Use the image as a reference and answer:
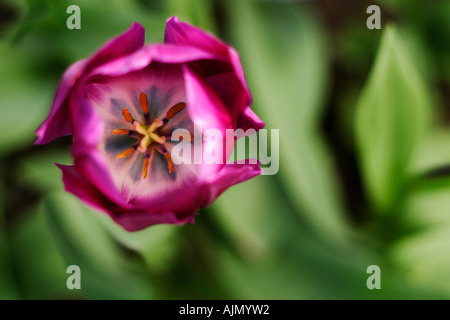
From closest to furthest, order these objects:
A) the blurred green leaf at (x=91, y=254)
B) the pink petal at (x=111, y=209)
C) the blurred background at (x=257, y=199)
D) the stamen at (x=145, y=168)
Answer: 1. the pink petal at (x=111, y=209)
2. the stamen at (x=145, y=168)
3. the blurred green leaf at (x=91, y=254)
4. the blurred background at (x=257, y=199)

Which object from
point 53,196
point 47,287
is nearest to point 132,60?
point 53,196

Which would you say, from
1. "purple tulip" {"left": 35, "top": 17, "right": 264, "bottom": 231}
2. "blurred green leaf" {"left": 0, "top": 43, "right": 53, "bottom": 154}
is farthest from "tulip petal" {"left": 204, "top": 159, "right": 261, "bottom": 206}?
"blurred green leaf" {"left": 0, "top": 43, "right": 53, "bottom": 154}

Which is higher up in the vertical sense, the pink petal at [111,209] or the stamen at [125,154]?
the stamen at [125,154]

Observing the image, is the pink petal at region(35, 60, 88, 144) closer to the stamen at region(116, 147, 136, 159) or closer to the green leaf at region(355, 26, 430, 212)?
the stamen at region(116, 147, 136, 159)

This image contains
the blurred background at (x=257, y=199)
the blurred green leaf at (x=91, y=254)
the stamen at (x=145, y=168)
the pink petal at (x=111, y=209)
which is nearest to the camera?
the pink petal at (x=111, y=209)

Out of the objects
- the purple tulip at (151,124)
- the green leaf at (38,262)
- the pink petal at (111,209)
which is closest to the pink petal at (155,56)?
the purple tulip at (151,124)

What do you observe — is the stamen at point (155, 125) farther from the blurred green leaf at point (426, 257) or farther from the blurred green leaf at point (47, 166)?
the blurred green leaf at point (426, 257)

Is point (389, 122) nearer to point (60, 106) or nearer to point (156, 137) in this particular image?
point (156, 137)

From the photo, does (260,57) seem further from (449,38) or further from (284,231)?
(449,38)

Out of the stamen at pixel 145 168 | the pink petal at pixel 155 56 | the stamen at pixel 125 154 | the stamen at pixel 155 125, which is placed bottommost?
the stamen at pixel 145 168
